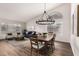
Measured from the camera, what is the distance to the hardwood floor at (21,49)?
2080 mm

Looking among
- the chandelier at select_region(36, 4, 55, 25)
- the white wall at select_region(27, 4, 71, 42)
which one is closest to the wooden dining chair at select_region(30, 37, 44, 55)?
the white wall at select_region(27, 4, 71, 42)

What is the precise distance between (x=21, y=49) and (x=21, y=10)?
2.52ft

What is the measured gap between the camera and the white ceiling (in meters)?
2.08

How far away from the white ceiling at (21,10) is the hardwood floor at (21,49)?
474 millimetres

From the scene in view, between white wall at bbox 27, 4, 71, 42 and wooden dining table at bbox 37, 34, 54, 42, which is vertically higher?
white wall at bbox 27, 4, 71, 42

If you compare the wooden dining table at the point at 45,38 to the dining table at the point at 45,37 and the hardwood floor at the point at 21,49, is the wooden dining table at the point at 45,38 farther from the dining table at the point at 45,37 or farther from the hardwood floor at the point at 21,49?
the hardwood floor at the point at 21,49

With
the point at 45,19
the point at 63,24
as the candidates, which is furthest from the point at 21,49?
the point at 63,24

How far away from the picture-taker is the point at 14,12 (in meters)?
2.12

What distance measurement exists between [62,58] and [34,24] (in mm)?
853

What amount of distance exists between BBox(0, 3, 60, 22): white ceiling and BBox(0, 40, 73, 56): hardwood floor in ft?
1.55

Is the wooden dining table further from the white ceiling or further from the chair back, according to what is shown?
the white ceiling

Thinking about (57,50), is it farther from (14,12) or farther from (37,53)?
(14,12)

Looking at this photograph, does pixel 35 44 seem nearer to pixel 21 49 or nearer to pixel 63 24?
pixel 21 49

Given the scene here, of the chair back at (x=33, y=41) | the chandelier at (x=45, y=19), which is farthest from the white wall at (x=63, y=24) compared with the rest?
the chair back at (x=33, y=41)
